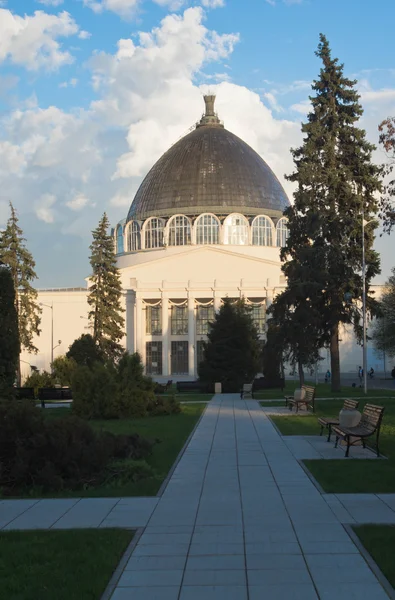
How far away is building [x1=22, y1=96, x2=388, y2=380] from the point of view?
8119 cm

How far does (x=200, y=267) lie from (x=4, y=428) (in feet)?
239

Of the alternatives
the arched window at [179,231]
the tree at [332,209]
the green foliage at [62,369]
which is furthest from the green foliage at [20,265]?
the arched window at [179,231]

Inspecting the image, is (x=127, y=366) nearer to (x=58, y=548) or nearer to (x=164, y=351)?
(x=58, y=548)

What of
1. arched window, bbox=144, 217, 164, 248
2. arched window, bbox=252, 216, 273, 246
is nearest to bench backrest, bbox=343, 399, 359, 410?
arched window, bbox=252, 216, 273, 246

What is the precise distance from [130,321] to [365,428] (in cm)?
6839

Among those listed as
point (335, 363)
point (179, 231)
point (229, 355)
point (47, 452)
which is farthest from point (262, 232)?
point (47, 452)

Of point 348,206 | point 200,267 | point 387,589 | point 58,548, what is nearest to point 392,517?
point 387,589

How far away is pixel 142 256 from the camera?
3644 inches

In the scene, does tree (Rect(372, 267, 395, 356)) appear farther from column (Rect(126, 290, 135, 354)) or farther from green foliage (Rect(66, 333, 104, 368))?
green foliage (Rect(66, 333, 104, 368))

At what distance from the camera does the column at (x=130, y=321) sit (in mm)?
83188

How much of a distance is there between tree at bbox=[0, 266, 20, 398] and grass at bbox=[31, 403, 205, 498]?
7.75 feet

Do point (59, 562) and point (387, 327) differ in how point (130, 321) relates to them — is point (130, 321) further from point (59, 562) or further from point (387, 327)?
point (59, 562)

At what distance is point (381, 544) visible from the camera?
26.2 feet

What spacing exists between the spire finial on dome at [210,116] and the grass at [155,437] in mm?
79967
